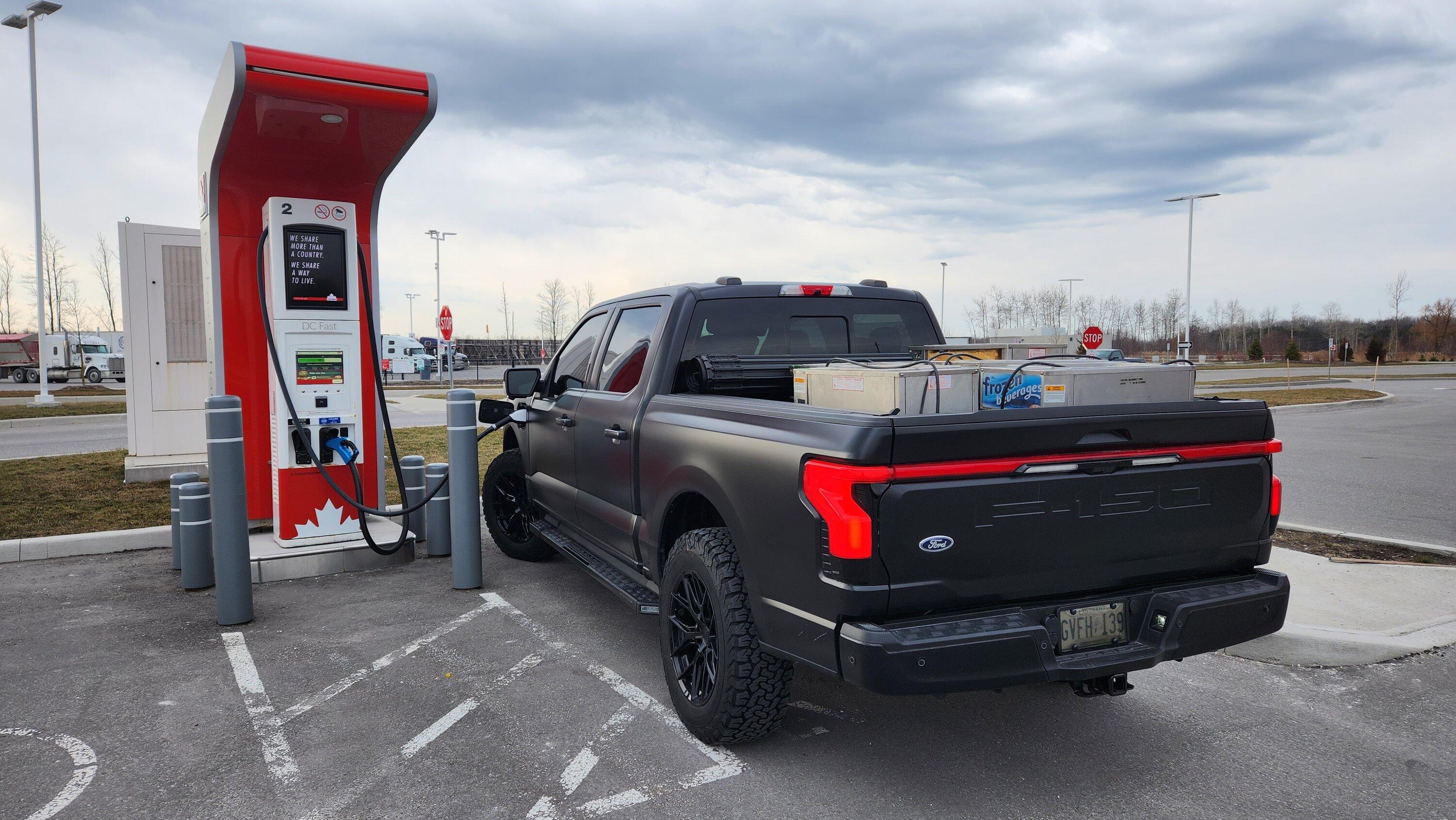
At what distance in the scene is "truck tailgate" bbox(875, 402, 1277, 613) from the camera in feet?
8.95

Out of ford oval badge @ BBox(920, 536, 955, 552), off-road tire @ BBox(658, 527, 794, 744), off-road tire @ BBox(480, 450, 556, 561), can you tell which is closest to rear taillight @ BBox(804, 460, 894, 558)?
ford oval badge @ BBox(920, 536, 955, 552)

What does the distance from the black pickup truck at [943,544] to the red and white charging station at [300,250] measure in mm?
3363

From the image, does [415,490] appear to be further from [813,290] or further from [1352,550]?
[1352,550]

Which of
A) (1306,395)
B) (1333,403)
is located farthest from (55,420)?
(1306,395)

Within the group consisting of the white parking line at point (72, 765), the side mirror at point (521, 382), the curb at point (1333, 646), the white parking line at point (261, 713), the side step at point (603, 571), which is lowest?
the white parking line at point (261, 713)

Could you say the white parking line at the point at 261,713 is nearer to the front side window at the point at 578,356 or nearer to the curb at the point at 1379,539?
the front side window at the point at 578,356

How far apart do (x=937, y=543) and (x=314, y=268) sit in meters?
5.26

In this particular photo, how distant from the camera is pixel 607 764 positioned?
10.8ft

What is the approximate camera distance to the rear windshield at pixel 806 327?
448 centimetres

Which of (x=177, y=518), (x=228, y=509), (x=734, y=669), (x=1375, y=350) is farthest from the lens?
(x=1375, y=350)

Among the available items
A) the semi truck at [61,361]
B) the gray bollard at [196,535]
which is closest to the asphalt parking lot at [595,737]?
the gray bollard at [196,535]

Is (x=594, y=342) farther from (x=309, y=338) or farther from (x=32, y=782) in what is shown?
(x=32, y=782)

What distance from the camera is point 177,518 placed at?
6.02m

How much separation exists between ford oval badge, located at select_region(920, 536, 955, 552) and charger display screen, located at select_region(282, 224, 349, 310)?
5.18 metres
